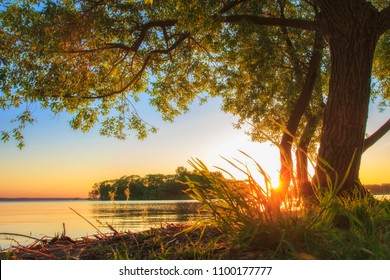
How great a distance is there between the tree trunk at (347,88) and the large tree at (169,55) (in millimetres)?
18

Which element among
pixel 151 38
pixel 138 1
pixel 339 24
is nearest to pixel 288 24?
pixel 339 24

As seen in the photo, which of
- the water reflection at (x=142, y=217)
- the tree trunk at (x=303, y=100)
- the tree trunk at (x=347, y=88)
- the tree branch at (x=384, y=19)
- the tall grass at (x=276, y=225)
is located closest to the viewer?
the tall grass at (x=276, y=225)

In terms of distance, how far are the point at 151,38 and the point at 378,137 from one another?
759 cm

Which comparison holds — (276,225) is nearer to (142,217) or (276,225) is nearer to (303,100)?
(142,217)

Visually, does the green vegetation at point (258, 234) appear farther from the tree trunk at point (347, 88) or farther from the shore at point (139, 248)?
the tree trunk at point (347, 88)

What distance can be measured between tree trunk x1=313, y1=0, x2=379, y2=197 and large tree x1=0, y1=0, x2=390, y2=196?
18 mm

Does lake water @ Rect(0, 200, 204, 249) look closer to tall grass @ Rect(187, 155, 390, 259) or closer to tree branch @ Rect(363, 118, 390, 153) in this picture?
tall grass @ Rect(187, 155, 390, 259)

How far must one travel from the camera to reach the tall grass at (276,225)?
11.1 ft

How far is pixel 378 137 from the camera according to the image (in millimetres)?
11141

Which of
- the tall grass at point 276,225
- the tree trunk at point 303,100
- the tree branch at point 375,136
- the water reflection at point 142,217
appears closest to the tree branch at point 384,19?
the tree branch at point 375,136

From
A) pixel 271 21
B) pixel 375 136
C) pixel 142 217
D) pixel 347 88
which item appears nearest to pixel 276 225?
pixel 142 217

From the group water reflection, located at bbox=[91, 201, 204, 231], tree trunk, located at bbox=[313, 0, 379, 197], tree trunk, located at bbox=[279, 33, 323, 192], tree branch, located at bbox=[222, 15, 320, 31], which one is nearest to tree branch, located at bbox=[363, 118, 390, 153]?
tree trunk, located at bbox=[279, 33, 323, 192]

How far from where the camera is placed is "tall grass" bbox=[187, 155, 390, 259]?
11.1ft

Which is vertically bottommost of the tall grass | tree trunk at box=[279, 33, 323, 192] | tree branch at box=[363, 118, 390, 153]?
the tall grass
